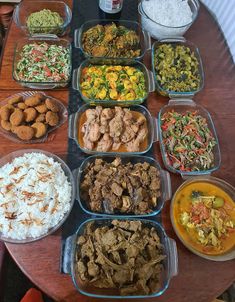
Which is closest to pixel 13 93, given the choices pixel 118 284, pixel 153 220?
pixel 153 220

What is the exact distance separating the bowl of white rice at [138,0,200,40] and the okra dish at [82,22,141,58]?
15cm

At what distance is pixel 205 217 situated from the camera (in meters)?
1.57

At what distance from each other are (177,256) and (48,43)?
1514 mm

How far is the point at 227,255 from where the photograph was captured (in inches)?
59.3

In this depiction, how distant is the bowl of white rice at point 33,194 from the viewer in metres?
1.46

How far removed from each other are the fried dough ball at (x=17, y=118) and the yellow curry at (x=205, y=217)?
93 cm

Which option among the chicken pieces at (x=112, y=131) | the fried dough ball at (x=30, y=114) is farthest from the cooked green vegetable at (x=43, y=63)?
the chicken pieces at (x=112, y=131)

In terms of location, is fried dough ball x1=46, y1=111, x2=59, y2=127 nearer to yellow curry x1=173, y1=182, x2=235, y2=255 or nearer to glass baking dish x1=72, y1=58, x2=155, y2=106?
glass baking dish x1=72, y1=58, x2=155, y2=106

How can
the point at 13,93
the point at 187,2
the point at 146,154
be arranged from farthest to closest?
the point at 187,2 < the point at 13,93 < the point at 146,154

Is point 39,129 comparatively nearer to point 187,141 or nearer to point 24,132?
point 24,132

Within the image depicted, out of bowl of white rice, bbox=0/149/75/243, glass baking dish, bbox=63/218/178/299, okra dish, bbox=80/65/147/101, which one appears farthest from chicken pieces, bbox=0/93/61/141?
glass baking dish, bbox=63/218/178/299

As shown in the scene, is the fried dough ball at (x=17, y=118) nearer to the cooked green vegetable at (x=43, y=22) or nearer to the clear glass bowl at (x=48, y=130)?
the clear glass bowl at (x=48, y=130)

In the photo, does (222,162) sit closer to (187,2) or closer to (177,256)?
(177,256)

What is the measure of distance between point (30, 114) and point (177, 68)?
0.95m
